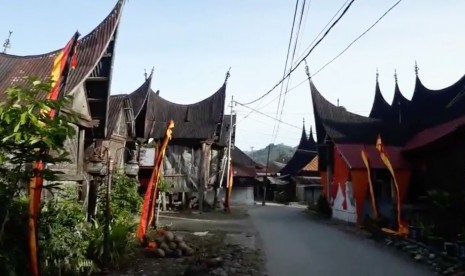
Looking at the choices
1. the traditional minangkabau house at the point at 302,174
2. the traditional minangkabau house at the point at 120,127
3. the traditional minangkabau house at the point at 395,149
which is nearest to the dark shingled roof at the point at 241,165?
the traditional minangkabau house at the point at 302,174

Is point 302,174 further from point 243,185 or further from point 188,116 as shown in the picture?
point 188,116

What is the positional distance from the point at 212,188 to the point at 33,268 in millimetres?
20657

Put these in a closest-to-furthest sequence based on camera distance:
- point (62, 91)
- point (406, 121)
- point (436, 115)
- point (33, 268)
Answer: point (33, 268) < point (62, 91) < point (436, 115) < point (406, 121)

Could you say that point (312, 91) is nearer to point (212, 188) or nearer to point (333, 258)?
point (212, 188)

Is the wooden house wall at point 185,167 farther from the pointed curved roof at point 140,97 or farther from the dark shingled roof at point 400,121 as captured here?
the dark shingled roof at point 400,121

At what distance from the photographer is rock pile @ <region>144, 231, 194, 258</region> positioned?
9.78 metres

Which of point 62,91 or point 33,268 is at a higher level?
point 62,91

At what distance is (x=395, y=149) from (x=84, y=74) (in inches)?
530

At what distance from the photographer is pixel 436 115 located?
19.9 m

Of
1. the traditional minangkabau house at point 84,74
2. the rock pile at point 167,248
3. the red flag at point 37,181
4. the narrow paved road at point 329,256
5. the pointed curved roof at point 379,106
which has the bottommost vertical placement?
the narrow paved road at point 329,256

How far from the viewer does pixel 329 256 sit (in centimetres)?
1059

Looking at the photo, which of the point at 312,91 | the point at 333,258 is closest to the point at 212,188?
the point at 312,91

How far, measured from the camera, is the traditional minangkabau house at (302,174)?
38.8 m

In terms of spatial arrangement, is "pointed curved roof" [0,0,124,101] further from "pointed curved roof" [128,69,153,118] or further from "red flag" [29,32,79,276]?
"pointed curved roof" [128,69,153,118]
